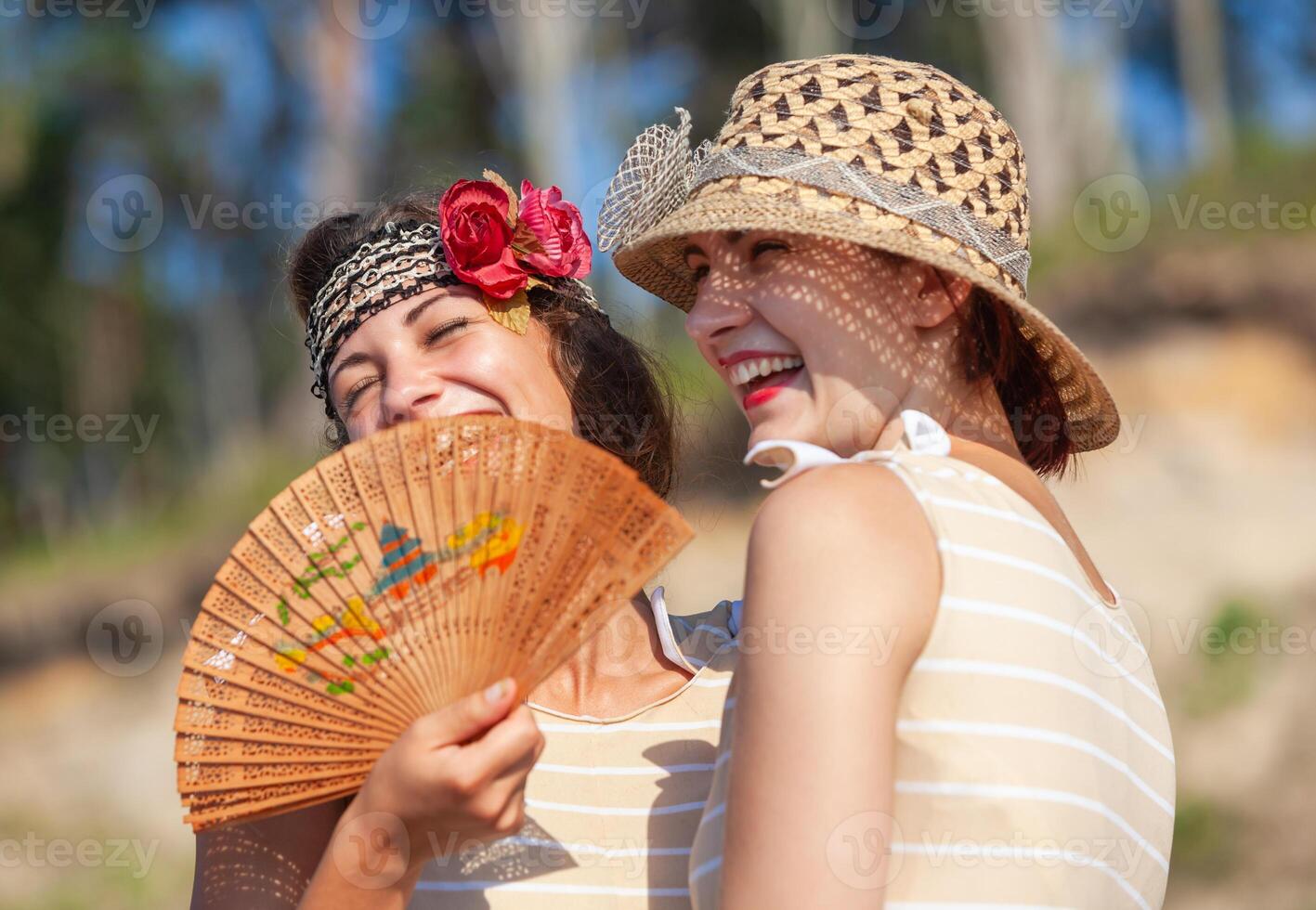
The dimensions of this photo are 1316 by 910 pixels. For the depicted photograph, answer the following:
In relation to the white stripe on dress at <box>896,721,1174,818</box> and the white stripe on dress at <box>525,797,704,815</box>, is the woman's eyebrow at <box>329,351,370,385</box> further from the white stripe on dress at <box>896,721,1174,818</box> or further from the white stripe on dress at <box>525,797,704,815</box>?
the white stripe on dress at <box>896,721,1174,818</box>

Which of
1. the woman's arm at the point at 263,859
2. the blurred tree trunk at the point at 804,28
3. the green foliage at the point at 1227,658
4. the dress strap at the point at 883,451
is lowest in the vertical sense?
the green foliage at the point at 1227,658

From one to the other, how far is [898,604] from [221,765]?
2.97 feet

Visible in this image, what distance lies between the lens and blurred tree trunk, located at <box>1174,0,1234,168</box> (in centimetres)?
1127

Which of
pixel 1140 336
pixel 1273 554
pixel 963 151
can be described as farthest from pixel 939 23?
pixel 963 151

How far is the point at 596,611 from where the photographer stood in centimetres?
166

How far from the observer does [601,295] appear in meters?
3.29

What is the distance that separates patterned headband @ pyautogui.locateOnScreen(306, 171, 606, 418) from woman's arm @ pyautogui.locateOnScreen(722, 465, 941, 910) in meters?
1.23

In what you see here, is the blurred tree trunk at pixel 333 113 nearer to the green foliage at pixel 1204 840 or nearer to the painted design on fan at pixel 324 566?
the green foliage at pixel 1204 840

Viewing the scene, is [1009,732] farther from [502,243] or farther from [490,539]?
[502,243]

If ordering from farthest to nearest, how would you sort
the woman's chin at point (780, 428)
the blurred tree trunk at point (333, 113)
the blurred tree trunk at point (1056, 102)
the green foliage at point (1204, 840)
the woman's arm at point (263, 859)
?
the blurred tree trunk at point (333, 113) < the blurred tree trunk at point (1056, 102) < the green foliage at point (1204, 840) < the woman's arm at point (263, 859) < the woman's chin at point (780, 428)

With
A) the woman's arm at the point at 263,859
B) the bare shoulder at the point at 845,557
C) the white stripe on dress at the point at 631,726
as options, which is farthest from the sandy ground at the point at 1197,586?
the bare shoulder at the point at 845,557

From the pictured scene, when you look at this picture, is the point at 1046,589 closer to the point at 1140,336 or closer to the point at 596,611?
the point at 596,611

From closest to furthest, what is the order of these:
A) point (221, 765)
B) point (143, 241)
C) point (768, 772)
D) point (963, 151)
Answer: point (768, 772) → point (221, 765) → point (963, 151) → point (143, 241)

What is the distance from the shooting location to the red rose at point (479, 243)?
2561mm
